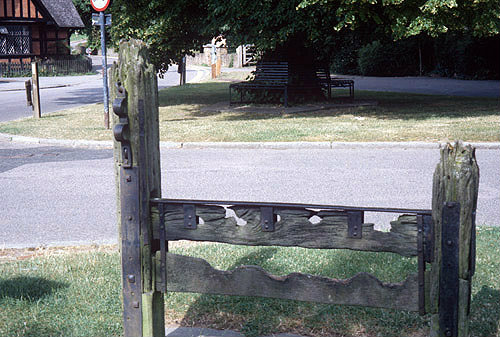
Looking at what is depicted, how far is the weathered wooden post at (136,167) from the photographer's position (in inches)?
127

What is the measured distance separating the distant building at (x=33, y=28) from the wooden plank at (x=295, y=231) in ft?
159

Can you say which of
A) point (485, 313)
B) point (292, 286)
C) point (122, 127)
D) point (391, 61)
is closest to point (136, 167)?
point (122, 127)

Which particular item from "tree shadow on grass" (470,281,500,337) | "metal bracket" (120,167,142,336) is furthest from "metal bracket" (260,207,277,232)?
"tree shadow on grass" (470,281,500,337)

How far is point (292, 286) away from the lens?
3.19 metres

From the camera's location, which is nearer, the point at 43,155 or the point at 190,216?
the point at 190,216

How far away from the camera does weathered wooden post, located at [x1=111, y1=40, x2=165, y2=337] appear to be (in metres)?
3.21

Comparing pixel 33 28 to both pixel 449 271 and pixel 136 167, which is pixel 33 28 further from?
pixel 449 271

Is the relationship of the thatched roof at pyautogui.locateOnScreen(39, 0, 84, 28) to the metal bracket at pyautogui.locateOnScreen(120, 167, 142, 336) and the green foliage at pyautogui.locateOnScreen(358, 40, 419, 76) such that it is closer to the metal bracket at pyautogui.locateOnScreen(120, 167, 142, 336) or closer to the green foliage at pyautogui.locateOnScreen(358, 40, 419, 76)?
the green foliage at pyautogui.locateOnScreen(358, 40, 419, 76)

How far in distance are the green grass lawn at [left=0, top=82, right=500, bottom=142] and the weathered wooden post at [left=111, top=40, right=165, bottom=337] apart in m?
8.81

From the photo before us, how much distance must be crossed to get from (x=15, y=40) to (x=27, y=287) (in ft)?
158

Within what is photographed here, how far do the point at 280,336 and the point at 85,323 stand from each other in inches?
49.3

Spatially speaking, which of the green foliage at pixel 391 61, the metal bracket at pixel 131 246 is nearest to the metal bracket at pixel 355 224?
the metal bracket at pixel 131 246

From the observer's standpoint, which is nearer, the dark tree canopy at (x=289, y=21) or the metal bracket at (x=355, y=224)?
the metal bracket at (x=355, y=224)

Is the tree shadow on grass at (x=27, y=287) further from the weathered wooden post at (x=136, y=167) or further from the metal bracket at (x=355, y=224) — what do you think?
the metal bracket at (x=355, y=224)
